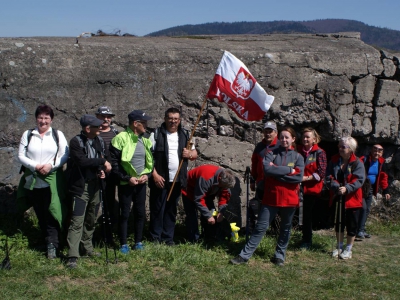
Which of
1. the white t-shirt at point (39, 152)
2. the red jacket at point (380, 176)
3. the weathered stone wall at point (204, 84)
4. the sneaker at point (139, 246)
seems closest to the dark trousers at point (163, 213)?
the sneaker at point (139, 246)

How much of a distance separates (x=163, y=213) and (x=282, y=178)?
1442 millimetres

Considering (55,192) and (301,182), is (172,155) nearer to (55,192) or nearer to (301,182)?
(55,192)

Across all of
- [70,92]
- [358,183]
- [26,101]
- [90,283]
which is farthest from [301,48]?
[90,283]

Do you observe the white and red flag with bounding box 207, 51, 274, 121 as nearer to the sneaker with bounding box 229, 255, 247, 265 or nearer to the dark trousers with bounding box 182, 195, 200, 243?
the dark trousers with bounding box 182, 195, 200, 243

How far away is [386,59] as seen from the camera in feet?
25.9

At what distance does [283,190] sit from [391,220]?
282 centimetres

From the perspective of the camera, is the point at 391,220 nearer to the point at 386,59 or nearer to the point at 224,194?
the point at 386,59

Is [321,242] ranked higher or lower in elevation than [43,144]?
lower

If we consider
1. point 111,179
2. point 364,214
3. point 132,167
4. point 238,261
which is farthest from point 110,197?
point 364,214

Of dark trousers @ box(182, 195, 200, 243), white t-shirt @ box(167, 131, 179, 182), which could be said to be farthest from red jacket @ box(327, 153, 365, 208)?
white t-shirt @ box(167, 131, 179, 182)

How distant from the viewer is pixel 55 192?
5848 mm

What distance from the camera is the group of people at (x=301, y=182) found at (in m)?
6.02

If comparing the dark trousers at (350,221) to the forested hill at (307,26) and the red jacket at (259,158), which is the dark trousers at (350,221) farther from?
the forested hill at (307,26)

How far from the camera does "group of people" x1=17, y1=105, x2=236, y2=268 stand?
18.8 ft
